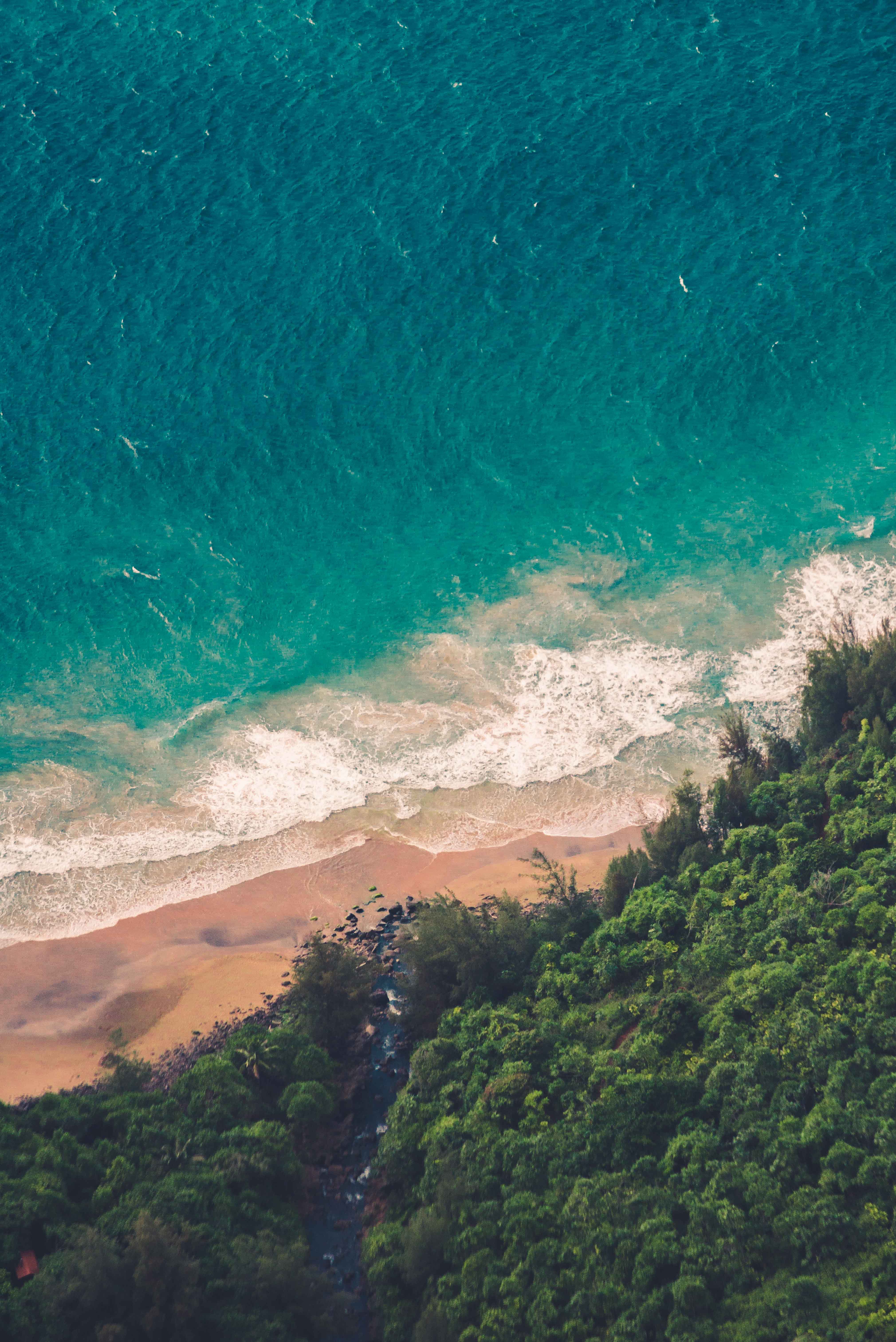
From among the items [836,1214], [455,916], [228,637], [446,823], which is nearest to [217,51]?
[228,637]

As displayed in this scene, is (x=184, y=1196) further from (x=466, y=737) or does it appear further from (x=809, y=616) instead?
(x=809, y=616)

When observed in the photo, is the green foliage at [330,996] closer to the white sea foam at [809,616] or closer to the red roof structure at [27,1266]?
the red roof structure at [27,1266]

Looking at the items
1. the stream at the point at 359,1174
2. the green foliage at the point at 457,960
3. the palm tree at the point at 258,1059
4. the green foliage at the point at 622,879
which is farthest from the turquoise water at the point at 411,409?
the palm tree at the point at 258,1059

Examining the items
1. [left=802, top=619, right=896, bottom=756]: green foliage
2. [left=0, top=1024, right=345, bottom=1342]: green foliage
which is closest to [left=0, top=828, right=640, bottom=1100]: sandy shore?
[left=0, top=1024, right=345, bottom=1342]: green foliage

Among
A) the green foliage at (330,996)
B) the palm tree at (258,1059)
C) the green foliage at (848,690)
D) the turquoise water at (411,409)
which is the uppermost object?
the turquoise water at (411,409)

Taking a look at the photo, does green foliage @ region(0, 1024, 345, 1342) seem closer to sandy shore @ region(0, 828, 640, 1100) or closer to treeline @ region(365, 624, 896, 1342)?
treeline @ region(365, 624, 896, 1342)

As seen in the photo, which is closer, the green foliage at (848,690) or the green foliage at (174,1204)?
the green foliage at (174,1204)
